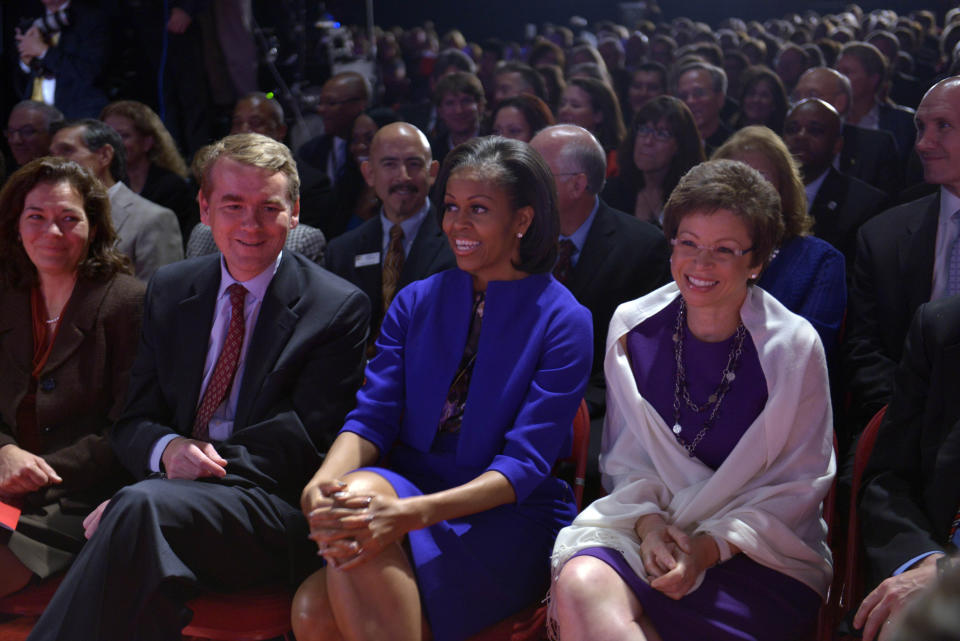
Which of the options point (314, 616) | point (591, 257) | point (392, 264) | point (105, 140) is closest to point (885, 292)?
point (591, 257)

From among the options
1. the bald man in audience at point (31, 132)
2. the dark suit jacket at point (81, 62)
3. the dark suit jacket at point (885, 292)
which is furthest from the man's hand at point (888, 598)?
the dark suit jacket at point (81, 62)

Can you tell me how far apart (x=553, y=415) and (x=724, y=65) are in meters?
6.92

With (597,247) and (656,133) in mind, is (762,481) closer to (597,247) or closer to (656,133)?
(597,247)

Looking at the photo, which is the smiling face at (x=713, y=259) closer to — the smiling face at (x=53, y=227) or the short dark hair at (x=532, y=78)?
the smiling face at (x=53, y=227)

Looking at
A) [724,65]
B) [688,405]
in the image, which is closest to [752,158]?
[688,405]

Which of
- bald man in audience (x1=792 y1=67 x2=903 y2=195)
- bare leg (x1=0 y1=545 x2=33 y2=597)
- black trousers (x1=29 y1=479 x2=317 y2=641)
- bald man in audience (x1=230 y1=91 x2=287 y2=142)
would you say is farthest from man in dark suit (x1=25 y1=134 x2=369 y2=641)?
bald man in audience (x1=792 y1=67 x2=903 y2=195)

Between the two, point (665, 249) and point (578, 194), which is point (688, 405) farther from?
point (578, 194)

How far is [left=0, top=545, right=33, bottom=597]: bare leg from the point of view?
2.50 metres

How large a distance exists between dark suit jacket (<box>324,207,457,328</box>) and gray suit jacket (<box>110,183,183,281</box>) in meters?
0.62

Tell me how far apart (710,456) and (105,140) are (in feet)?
10.2

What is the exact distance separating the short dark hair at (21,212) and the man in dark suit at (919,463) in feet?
7.17

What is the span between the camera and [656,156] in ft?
14.8

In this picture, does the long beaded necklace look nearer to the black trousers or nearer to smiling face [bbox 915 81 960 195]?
the black trousers

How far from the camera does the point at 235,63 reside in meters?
6.02
